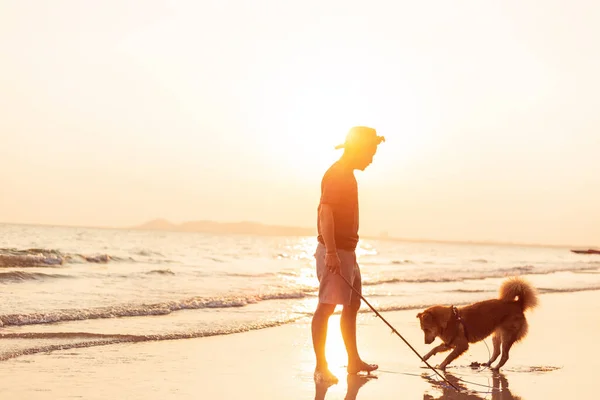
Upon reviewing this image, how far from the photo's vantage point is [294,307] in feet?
40.7

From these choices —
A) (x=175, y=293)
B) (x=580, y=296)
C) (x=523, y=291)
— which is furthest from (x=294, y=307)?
(x=580, y=296)

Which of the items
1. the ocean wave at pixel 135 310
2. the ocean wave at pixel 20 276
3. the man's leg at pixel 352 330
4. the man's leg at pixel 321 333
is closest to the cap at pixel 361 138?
the man's leg at pixel 352 330

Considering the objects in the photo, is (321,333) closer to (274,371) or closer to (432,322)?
(274,371)

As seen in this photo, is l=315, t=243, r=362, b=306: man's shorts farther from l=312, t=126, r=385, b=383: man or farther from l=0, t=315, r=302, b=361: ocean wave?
l=0, t=315, r=302, b=361: ocean wave

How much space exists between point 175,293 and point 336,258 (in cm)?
940

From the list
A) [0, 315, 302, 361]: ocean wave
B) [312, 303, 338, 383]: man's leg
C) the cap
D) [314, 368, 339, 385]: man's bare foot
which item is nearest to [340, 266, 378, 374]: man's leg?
[312, 303, 338, 383]: man's leg

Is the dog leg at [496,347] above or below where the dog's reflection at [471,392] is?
above

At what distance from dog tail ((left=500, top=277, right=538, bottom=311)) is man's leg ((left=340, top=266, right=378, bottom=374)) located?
1.95 metres

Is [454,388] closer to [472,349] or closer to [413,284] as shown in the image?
[472,349]

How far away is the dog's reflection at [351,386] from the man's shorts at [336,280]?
703 mm

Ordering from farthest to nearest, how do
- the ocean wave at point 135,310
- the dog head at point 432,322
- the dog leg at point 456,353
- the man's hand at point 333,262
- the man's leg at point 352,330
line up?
the ocean wave at point 135,310 → the dog head at point 432,322 → the dog leg at point 456,353 → the man's leg at point 352,330 → the man's hand at point 333,262

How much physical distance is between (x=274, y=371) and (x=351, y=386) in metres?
0.91

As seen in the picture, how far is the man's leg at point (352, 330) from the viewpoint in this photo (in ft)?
19.9

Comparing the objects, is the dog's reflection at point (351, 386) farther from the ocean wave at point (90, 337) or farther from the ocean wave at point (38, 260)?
the ocean wave at point (38, 260)
